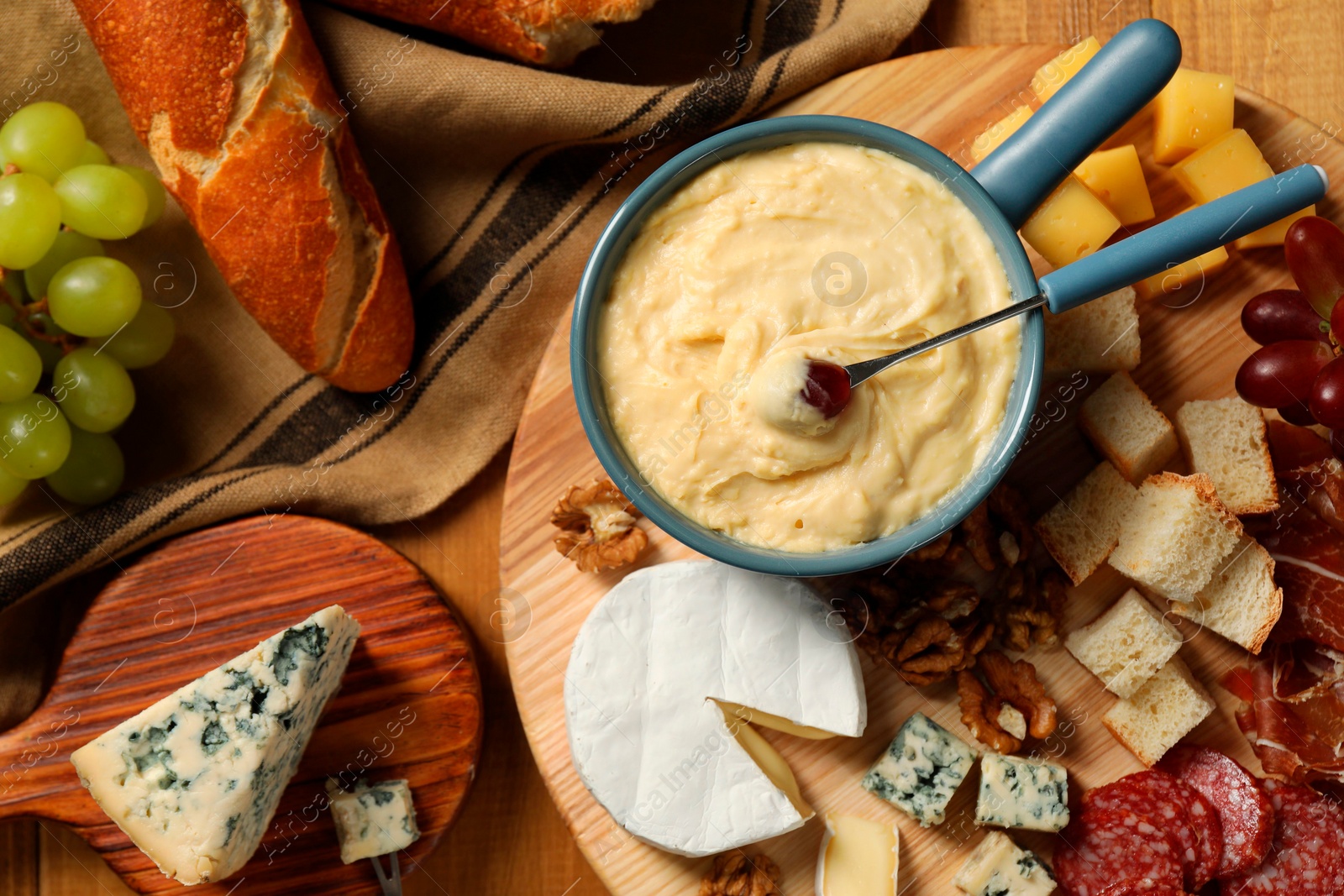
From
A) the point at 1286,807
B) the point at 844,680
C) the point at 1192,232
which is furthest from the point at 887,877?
the point at 1192,232

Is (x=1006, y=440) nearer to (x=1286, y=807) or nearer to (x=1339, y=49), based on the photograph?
(x=1286, y=807)

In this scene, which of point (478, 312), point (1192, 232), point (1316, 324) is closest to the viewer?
point (1192, 232)

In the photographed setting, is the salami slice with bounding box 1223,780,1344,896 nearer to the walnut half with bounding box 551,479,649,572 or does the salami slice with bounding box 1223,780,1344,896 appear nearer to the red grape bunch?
the red grape bunch

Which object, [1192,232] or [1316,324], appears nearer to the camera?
[1192,232]

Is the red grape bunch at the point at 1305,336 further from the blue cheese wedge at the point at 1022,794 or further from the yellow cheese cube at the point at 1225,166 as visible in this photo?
the blue cheese wedge at the point at 1022,794

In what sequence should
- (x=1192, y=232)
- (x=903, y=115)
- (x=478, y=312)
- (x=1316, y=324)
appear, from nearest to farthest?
(x=1192, y=232) → (x=1316, y=324) → (x=903, y=115) → (x=478, y=312)

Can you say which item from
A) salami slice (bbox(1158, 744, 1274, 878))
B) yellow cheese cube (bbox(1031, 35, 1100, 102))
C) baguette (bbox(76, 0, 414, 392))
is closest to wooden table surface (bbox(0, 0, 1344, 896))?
yellow cheese cube (bbox(1031, 35, 1100, 102))

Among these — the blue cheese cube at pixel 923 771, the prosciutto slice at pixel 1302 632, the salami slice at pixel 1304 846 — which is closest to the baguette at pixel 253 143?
the blue cheese cube at pixel 923 771
